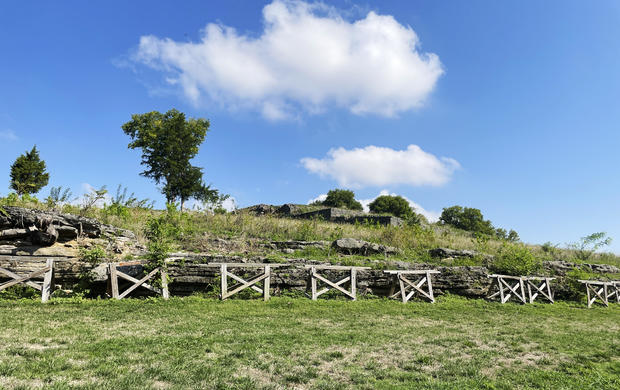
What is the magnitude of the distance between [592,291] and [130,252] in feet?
67.3

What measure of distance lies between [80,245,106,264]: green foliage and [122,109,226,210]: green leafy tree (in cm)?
2117

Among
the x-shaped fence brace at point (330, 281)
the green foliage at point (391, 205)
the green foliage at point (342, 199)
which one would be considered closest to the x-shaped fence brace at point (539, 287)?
the x-shaped fence brace at point (330, 281)

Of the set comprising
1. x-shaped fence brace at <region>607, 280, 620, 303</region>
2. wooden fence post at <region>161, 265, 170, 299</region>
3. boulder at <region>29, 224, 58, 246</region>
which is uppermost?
boulder at <region>29, 224, 58, 246</region>

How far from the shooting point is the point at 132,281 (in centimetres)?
1045

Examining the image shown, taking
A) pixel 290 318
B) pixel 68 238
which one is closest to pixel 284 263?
pixel 290 318

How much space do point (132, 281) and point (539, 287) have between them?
17.1 meters

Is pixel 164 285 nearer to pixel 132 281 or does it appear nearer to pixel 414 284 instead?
pixel 132 281

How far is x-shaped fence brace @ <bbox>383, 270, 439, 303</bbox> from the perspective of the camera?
13.0 m

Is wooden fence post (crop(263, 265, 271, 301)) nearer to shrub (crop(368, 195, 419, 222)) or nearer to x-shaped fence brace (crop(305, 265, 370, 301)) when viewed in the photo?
x-shaped fence brace (crop(305, 265, 370, 301))

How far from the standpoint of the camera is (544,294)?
15.4 m

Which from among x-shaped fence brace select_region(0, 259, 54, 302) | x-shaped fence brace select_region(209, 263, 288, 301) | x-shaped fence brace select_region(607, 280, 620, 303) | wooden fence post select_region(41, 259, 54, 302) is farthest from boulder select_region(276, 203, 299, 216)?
x-shaped fence brace select_region(0, 259, 54, 302)

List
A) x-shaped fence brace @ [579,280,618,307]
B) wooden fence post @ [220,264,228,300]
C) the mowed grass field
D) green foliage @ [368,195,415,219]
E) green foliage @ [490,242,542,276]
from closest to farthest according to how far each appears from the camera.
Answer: the mowed grass field
wooden fence post @ [220,264,228,300]
x-shaped fence brace @ [579,280,618,307]
green foliage @ [490,242,542,276]
green foliage @ [368,195,415,219]

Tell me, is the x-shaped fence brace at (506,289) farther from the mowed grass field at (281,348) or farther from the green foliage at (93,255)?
the green foliage at (93,255)

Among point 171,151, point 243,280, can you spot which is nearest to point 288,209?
point 171,151
